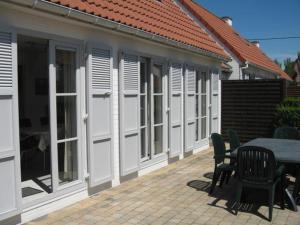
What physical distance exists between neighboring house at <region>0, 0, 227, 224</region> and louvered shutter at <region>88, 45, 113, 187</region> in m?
0.02

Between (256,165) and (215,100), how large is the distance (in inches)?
294

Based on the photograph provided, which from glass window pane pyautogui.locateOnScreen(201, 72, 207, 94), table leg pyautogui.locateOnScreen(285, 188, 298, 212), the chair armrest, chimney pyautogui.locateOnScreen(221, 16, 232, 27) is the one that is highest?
chimney pyautogui.locateOnScreen(221, 16, 232, 27)

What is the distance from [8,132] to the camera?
4590mm

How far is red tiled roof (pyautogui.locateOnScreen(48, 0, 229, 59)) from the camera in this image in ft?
20.6

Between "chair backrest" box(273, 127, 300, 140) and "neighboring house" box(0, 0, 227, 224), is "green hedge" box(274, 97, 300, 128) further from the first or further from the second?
"chair backrest" box(273, 127, 300, 140)

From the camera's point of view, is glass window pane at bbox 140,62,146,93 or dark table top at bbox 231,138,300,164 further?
glass window pane at bbox 140,62,146,93

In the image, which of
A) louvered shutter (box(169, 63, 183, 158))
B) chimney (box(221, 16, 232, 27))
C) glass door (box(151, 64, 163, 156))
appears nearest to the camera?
glass door (box(151, 64, 163, 156))

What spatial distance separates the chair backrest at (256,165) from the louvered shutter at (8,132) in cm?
314

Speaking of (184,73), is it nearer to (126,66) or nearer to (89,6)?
(126,66)

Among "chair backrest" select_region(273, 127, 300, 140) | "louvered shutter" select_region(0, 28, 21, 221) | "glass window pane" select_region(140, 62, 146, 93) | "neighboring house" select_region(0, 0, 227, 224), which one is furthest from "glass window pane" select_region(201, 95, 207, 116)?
"louvered shutter" select_region(0, 28, 21, 221)

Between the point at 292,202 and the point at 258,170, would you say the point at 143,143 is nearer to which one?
the point at 258,170

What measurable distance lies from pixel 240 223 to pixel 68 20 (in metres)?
3.88

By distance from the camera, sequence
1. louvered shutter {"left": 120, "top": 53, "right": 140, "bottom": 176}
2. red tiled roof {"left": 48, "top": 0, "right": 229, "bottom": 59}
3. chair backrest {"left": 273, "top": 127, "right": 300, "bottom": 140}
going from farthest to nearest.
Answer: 1. chair backrest {"left": 273, "top": 127, "right": 300, "bottom": 140}
2. louvered shutter {"left": 120, "top": 53, "right": 140, "bottom": 176}
3. red tiled roof {"left": 48, "top": 0, "right": 229, "bottom": 59}

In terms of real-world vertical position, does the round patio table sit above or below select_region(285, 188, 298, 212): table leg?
above
